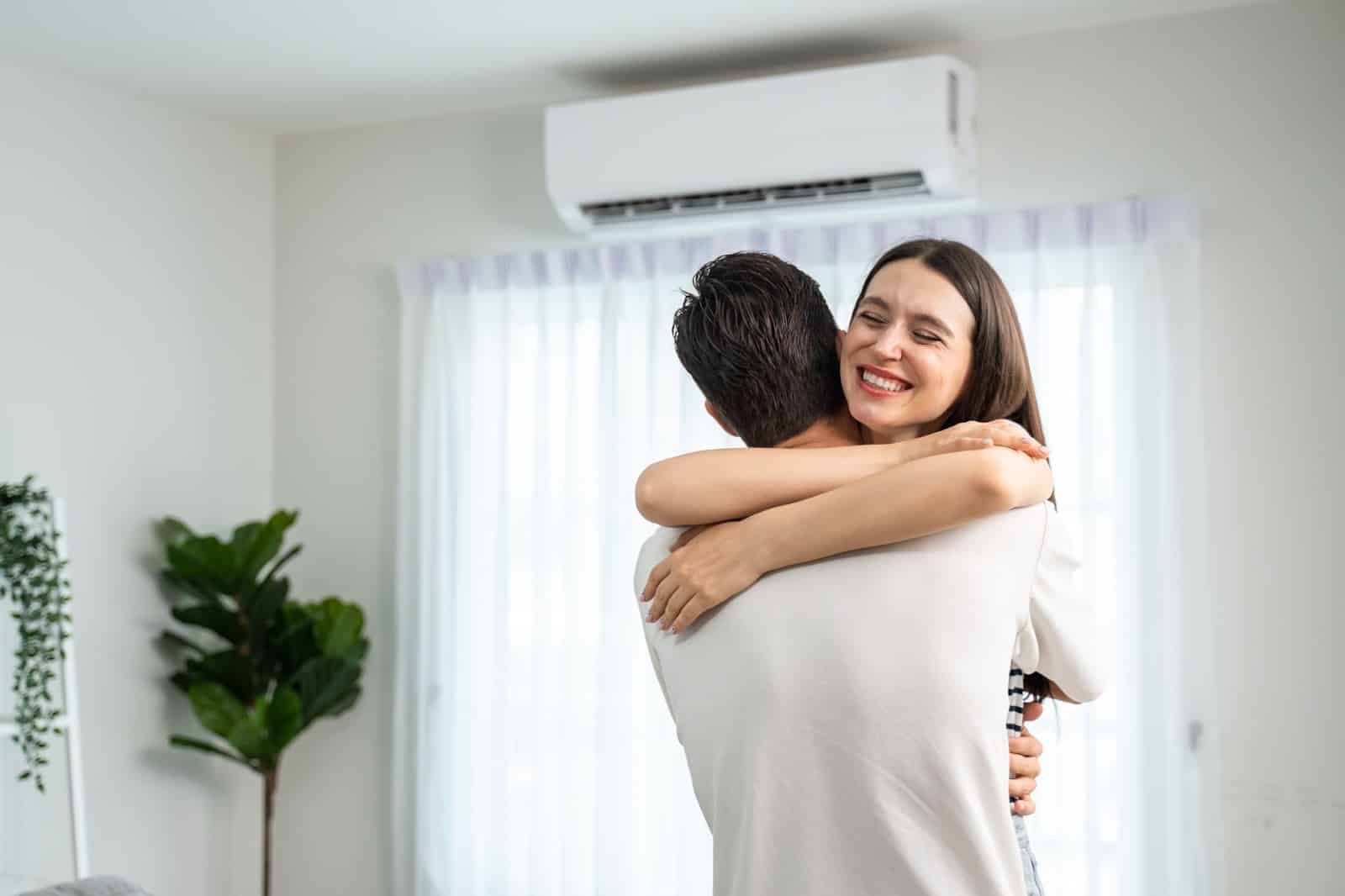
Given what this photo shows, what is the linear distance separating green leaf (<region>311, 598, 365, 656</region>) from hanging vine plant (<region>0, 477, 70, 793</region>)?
713 millimetres

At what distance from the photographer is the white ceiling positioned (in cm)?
301

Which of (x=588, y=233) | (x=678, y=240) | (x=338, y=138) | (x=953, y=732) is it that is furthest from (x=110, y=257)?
(x=953, y=732)

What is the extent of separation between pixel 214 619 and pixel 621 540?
46.2 inches

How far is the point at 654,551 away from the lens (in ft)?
4.50

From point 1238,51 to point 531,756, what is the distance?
252cm

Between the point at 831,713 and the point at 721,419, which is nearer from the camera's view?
the point at 831,713

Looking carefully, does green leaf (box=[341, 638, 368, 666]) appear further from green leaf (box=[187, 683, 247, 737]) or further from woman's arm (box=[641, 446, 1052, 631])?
woman's arm (box=[641, 446, 1052, 631])

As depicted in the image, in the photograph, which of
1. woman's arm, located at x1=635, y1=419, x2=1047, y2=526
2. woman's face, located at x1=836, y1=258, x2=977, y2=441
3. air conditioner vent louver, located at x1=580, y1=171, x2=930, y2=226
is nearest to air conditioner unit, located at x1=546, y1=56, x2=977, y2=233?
air conditioner vent louver, located at x1=580, y1=171, x2=930, y2=226

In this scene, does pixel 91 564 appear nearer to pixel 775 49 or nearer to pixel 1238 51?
pixel 775 49

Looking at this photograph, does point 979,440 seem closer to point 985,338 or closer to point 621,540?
point 985,338

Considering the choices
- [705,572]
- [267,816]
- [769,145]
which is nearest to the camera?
[705,572]

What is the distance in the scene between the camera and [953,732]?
1101 mm

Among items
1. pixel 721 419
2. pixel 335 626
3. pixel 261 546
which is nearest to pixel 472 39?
pixel 261 546

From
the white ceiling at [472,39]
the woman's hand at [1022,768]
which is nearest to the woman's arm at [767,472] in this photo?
the woman's hand at [1022,768]
